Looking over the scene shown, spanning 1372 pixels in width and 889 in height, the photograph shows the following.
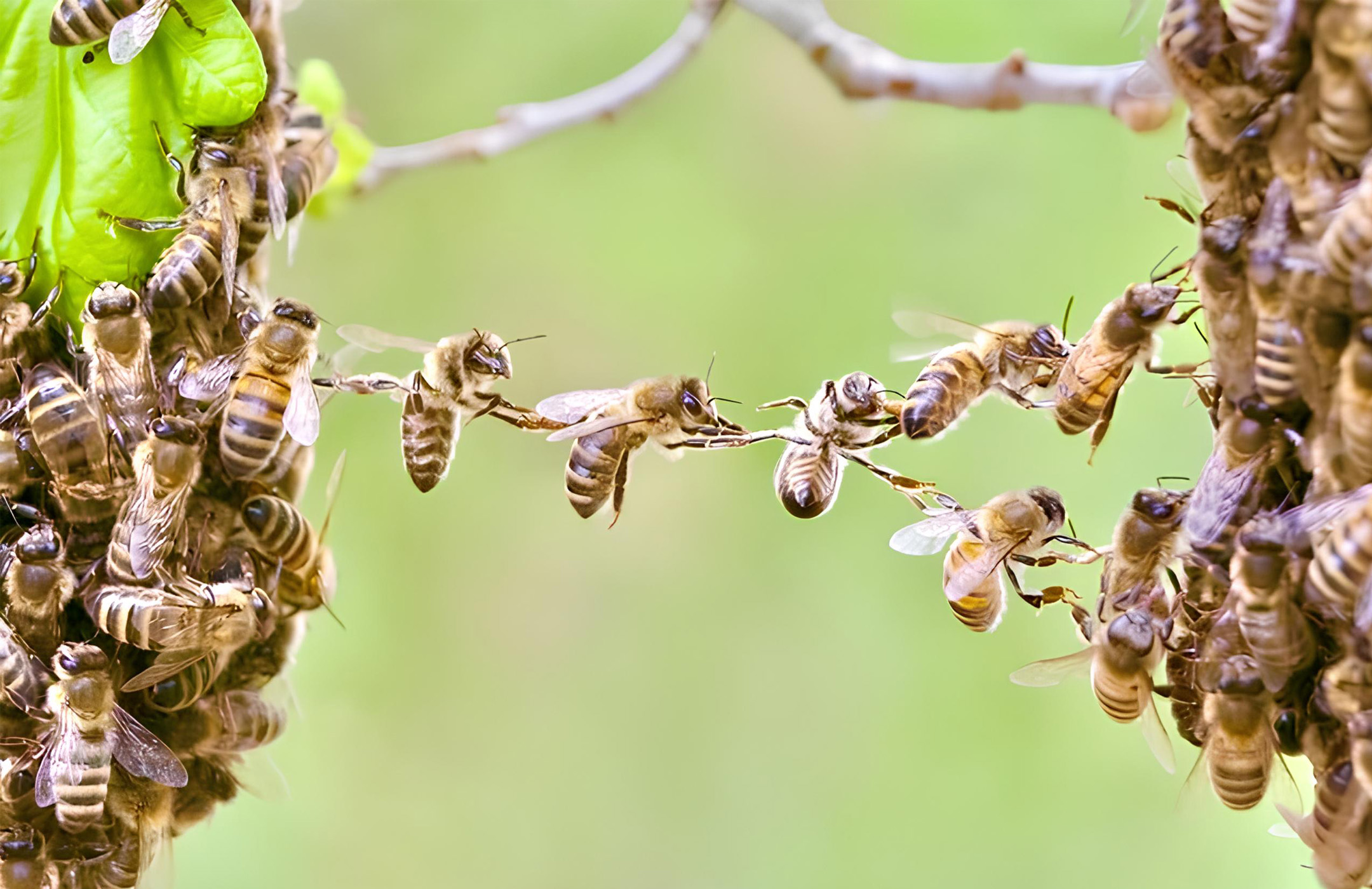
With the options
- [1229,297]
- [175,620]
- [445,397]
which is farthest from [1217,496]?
[175,620]

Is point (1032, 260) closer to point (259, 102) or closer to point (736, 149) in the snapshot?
point (736, 149)

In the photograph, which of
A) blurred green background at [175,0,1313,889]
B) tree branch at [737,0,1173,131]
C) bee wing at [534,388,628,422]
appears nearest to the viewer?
bee wing at [534,388,628,422]

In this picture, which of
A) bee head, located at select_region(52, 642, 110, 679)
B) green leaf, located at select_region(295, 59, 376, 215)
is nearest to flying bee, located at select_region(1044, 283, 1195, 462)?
bee head, located at select_region(52, 642, 110, 679)

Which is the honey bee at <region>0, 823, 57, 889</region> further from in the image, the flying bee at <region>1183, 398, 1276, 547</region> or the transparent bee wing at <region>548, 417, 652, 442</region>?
the flying bee at <region>1183, 398, 1276, 547</region>

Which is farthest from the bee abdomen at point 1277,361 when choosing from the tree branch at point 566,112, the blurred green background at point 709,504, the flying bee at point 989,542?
the blurred green background at point 709,504

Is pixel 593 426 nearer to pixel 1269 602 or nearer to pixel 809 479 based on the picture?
pixel 809 479

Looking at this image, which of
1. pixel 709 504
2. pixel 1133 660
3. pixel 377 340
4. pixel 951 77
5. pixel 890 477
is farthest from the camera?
pixel 709 504

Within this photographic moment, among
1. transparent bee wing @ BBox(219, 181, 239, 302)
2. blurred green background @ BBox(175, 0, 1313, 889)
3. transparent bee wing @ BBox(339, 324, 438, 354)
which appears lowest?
blurred green background @ BBox(175, 0, 1313, 889)
